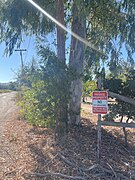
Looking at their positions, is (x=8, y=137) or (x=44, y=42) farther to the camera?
(x=8, y=137)

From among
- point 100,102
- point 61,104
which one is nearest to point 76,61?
point 61,104

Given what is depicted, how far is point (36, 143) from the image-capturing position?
21.7 feet

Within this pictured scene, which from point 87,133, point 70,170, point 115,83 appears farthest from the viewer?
point 87,133

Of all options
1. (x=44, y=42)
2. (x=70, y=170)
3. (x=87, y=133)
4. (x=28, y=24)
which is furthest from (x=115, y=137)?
(x=28, y=24)

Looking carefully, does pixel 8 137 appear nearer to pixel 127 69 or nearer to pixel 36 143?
pixel 36 143

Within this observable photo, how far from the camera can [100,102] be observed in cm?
520

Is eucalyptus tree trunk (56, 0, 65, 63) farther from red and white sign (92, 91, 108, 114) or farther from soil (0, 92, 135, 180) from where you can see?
soil (0, 92, 135, 180)

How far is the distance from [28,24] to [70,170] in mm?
4933

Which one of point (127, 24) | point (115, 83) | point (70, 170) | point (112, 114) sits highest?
point (127, 24)

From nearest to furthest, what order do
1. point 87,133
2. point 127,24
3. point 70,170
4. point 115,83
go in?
point 70,170, point 115,83, point 127,24, point 87,133

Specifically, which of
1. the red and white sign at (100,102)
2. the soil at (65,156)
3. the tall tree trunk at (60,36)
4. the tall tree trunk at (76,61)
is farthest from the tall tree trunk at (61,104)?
the red and white sign at (100,102)

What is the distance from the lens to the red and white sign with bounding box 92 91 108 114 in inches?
202

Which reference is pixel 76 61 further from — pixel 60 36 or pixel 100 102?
pixel 100 102

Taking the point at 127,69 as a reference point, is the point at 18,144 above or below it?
below
